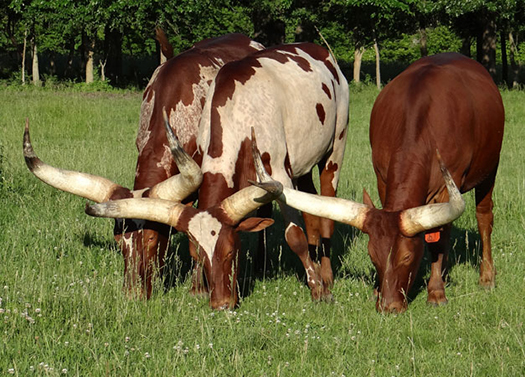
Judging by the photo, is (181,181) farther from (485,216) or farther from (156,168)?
(485,216)

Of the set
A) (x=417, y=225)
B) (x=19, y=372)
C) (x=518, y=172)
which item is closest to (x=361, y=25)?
(x=518, y=172)

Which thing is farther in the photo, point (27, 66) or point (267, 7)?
point (27, 66)

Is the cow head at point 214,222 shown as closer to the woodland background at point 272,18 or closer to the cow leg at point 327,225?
the cow leg at point 327,225

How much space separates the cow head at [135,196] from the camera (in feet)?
20.4

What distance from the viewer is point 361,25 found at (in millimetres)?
32938

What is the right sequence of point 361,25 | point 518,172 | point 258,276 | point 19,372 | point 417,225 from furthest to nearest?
point 361,25 → point 518,172 → point 258,276 → point 417,225 → point 19,372

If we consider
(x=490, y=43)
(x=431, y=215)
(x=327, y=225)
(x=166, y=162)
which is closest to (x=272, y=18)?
(x=490, y=43)

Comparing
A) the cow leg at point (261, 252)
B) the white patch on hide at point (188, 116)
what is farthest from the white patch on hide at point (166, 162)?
the cow leg at point (261, 252)

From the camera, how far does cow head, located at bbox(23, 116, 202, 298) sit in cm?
623

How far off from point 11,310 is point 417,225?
3.19 meters

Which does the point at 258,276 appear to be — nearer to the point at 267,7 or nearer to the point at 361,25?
the point at 267,7

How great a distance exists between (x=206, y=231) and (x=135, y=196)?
85 centimetres

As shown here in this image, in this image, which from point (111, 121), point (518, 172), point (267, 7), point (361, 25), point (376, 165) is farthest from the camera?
point (361, 25)

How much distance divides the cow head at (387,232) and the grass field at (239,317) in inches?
9.6
